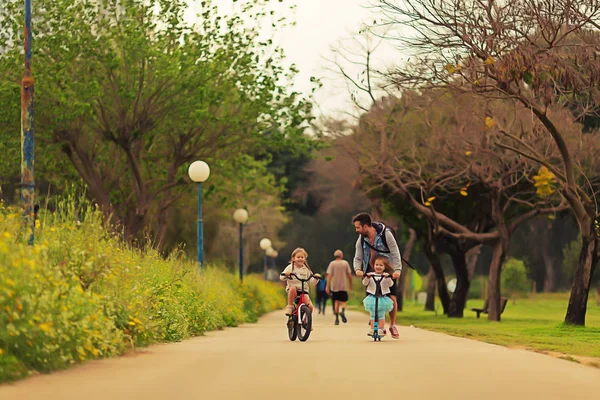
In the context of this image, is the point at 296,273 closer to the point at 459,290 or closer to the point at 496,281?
the point at 496,281

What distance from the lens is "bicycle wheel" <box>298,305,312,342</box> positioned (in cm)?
1866

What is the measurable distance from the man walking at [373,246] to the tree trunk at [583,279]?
1124 cm

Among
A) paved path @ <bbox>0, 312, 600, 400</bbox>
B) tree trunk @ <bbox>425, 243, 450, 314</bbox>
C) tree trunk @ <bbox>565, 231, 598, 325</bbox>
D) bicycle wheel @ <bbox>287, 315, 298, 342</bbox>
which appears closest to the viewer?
paved path @ <bbox>0, 312, 600, 400</bbox>

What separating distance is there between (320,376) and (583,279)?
61.0 feet

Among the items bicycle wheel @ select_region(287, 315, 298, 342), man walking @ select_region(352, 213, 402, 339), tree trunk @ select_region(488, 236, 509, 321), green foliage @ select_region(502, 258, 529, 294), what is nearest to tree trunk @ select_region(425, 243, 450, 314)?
tree trunk @ select_region(488, 236, 509, 321)

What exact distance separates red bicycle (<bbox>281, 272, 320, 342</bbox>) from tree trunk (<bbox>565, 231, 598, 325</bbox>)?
11.4 m

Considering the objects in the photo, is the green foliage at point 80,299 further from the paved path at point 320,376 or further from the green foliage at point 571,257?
the green foliage at point 571,257

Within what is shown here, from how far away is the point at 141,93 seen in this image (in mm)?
40031

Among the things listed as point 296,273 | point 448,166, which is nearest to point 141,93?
point 448,166

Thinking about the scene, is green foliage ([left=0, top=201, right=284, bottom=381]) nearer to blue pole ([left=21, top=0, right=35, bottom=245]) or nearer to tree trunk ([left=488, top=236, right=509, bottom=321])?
blue pole ([left=21, top=0, right=35, bottom=245])

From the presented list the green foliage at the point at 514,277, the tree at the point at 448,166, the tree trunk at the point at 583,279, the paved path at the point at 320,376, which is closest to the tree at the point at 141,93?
the tree at the point at 448,166

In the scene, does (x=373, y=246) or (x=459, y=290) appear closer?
(x=373, y=246)

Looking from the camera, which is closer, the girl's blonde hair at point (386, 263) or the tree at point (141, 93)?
the girl's blonde hair at point (386, 263)

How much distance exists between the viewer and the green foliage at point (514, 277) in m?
72.4
